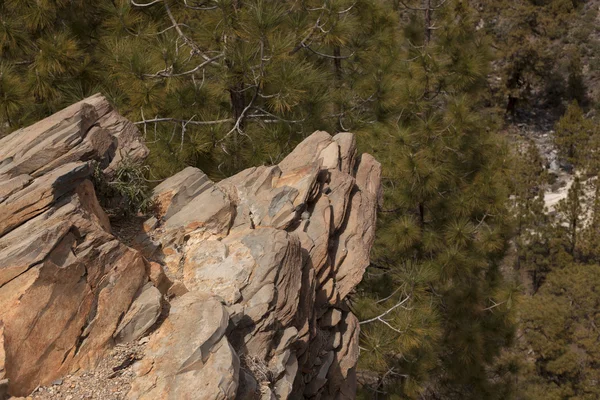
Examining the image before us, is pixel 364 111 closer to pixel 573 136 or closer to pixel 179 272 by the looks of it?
pixel 179 272

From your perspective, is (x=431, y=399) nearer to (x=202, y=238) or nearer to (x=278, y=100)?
(x=278, y=100)

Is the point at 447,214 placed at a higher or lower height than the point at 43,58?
lower

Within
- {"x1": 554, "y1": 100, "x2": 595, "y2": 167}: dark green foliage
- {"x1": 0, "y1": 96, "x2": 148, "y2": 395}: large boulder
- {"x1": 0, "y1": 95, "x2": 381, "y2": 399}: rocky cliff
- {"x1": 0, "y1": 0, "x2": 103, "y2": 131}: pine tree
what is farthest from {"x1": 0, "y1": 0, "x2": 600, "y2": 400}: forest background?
{"x1": 554, "y1": 100, "x2": 595, "y2": 167}: dark green foliage

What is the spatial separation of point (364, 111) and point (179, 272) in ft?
15.0

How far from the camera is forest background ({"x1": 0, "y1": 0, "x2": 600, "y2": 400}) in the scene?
6.21m

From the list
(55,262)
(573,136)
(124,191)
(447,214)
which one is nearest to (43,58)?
(124,191)

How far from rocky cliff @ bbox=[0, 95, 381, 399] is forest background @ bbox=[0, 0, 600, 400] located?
528mm

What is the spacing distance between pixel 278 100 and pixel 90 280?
128 inches

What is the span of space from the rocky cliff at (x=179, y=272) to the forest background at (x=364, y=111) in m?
0.53

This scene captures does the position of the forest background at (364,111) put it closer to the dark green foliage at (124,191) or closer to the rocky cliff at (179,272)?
the dark green foliage at (124,191)

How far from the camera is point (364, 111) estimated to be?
796 centimetres

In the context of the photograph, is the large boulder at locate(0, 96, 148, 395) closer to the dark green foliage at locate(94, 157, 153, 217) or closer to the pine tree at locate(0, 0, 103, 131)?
the dark green foliage at locate(94, 157, 153, 217)

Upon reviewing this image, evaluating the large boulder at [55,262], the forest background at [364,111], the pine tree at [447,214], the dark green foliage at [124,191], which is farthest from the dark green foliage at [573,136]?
the large boulder at [55,262]

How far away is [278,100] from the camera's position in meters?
6.16
